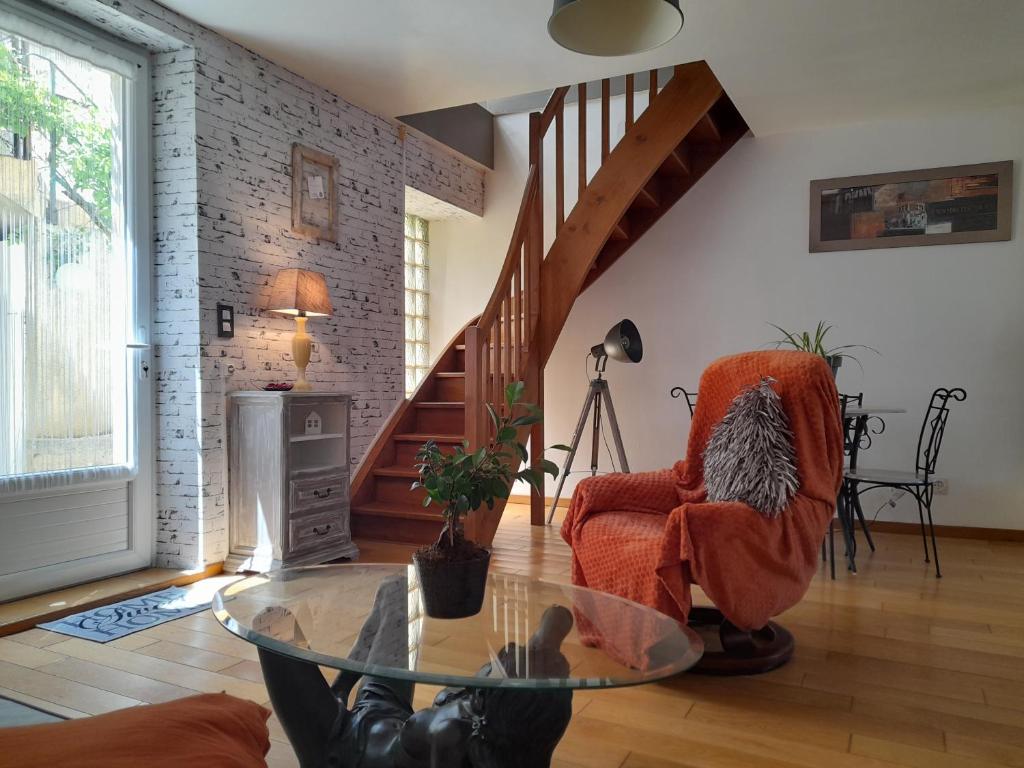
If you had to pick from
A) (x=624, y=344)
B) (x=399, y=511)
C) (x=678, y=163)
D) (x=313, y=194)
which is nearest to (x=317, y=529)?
(x=399, y=511)

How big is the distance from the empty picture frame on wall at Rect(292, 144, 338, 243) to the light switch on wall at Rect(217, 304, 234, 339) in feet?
2.29

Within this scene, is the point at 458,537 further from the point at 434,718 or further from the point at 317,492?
the point at 317,492

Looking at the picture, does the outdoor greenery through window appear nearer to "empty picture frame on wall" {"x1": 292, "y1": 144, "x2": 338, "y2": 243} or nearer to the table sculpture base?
"empty picture frame on wall" {"x1": 292, "y1": 144, "x2": 338, "y2": 243}

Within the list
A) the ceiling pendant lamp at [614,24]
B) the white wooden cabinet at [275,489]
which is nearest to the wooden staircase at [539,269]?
the white wooden cabinet at [275,489]

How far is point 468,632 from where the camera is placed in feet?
5.16

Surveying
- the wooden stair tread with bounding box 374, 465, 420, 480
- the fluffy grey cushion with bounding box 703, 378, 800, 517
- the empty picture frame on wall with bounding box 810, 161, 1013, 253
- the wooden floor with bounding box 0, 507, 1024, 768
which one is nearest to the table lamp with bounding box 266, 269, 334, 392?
the wooden stair tread with bounding box 374, 465, 420, 480

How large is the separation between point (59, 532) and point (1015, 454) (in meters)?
5.31

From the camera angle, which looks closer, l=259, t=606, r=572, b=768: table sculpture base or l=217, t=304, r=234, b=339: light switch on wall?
l=259, t=606, r=572, b=768: table sculpture base

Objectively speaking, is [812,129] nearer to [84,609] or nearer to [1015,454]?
[1015,454]

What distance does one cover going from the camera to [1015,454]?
180 inches

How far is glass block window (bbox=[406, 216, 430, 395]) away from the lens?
6230 mm

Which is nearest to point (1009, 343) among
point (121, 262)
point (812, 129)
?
point (812, 129)

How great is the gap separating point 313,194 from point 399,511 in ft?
6.33

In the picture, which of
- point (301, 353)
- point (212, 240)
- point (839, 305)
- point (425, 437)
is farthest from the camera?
point (839, 305)
